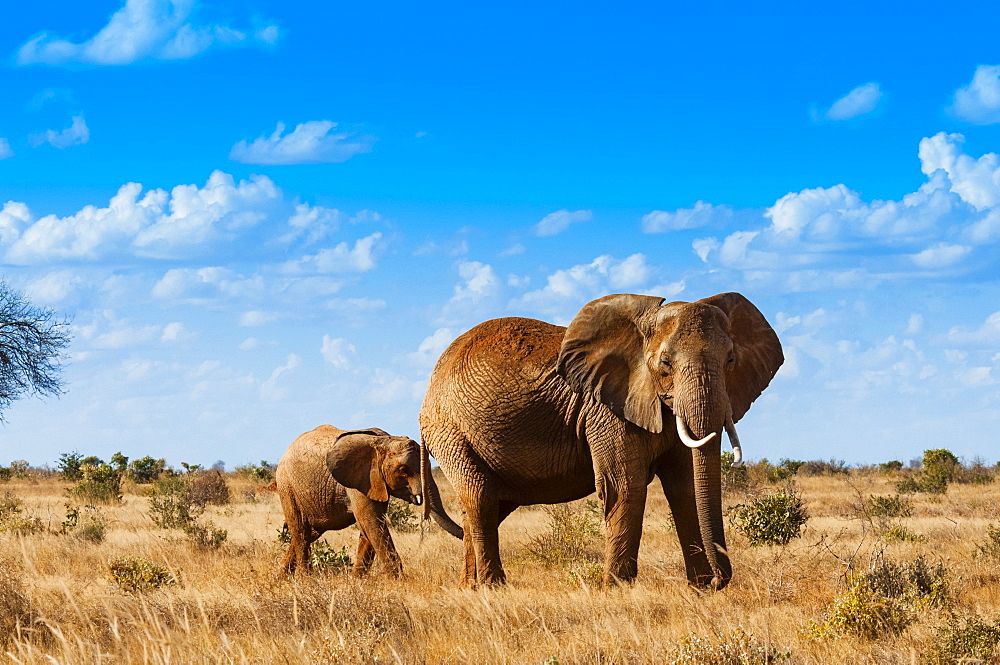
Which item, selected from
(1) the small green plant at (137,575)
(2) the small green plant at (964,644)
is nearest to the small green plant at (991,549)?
(2) the small green plant at (964,644)

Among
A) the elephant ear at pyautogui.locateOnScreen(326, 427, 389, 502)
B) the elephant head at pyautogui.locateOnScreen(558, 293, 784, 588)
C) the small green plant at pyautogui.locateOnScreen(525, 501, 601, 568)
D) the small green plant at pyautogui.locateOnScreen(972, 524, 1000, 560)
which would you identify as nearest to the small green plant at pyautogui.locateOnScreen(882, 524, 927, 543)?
the small green plant at pyautogui.locateOnScreen(972, 524, 1000, 560)

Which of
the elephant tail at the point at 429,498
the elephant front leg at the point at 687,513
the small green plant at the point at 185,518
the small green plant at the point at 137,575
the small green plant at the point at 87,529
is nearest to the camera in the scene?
the elephant front leg at the point at 687,513

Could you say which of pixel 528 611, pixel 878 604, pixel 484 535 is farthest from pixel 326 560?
pixel 878 604

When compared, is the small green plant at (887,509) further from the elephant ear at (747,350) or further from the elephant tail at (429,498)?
the elephant ear at (747,350)

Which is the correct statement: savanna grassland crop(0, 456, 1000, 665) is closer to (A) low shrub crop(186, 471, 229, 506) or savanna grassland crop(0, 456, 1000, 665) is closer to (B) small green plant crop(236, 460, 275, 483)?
(A) low shrub crop(186, 471, 229, 506)

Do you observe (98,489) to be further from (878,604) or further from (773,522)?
(878,604)

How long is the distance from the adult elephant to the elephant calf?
101 centimetres

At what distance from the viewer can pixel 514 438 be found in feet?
36.0

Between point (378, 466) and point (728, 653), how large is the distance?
695 centimetres

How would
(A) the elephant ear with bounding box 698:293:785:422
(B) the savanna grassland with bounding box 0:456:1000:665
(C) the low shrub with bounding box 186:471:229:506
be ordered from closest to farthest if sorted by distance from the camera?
(B) the savanna grassland with bounding box 0:456:1000:665 → (A) the elephant ear with bounding box 698:293:785:422 → (C) the low shrub with bounding box 186:471:229:506

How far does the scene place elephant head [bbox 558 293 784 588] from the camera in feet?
30.3

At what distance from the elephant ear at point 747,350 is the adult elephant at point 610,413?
1 cm

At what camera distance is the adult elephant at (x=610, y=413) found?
31.1ft

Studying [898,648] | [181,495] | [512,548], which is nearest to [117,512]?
[181,495]
